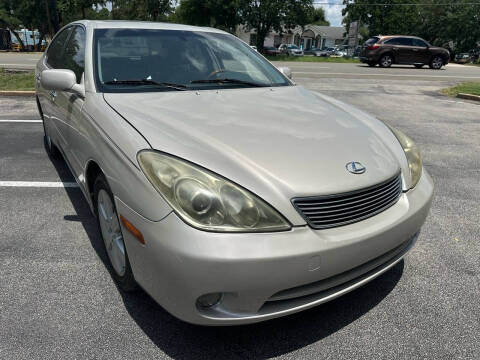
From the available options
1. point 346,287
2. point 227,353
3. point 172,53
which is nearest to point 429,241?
point 346,287

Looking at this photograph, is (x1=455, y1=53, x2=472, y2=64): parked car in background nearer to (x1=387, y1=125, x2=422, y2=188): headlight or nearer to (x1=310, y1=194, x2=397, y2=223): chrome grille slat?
(x1=387, y1=125, x2=422, y2=188): headlight

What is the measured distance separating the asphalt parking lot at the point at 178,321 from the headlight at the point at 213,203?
69 centimetres

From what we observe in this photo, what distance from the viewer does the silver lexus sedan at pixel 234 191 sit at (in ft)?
5.40

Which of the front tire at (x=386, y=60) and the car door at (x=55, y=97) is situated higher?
the front tire at (x=386, y=60)

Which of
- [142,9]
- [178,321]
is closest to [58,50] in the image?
[178,321]

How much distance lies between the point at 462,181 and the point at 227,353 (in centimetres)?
361

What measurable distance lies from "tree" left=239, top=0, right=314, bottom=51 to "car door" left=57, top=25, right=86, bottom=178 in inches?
1422

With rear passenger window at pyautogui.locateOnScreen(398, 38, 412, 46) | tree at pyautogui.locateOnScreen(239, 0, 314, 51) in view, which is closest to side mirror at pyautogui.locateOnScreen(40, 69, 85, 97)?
rear passenger window at pyautogui.locateOnScreen(398, 38, 412, 46)

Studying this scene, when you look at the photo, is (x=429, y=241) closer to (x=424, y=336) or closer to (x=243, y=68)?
(x=424, y=336)

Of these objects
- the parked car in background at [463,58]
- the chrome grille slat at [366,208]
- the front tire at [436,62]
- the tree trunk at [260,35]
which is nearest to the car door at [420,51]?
the front tire at [436,62]

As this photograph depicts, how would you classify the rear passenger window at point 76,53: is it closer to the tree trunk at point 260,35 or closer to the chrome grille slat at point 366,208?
the chrome grille slat at point 366,208

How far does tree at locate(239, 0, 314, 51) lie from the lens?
3641 cm

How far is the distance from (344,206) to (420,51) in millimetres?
21513

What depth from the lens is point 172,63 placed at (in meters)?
3.02
